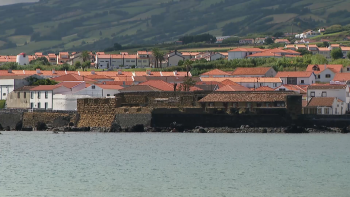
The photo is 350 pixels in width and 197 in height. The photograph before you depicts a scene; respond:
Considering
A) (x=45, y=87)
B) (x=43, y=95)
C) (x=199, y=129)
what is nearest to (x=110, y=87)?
(x=45, y=87)

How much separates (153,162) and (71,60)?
120264mm

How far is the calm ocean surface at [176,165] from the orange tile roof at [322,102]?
7.91 metres

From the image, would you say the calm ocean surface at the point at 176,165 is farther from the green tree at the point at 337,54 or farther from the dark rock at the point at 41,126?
the green tree at the point at 337,54

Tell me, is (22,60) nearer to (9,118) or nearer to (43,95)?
(43,95)

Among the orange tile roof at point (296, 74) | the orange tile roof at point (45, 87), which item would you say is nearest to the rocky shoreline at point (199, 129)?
the orange tile roof at point (45, 87)

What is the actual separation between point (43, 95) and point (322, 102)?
2552 centimetres

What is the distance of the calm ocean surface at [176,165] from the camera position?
32688 millimetres

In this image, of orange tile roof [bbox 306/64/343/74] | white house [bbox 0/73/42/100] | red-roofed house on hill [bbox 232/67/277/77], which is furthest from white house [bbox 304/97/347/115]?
red-roofed house on hill [bbox 232/67/277/77]

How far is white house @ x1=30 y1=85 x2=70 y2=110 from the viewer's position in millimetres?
76062

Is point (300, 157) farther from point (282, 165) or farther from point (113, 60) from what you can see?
point (113, 60)

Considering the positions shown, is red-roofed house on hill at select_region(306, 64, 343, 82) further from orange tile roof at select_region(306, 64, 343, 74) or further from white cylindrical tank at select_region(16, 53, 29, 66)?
white cylindrical tank at select_region(16, 53, 29, 66)

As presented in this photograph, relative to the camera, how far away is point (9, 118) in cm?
7112

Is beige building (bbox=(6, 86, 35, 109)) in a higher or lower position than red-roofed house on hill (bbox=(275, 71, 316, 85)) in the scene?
lower

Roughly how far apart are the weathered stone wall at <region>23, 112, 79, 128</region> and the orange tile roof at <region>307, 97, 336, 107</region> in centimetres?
1926
